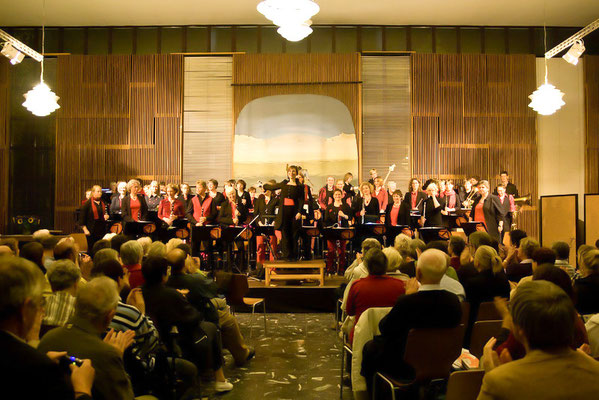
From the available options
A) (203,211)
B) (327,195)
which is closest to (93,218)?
(203,211)

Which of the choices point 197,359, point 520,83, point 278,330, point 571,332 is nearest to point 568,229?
point 520,83

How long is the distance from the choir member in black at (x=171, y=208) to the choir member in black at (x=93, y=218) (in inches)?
38.7

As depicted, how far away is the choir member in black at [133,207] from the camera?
922 cm

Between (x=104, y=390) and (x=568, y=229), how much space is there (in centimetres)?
1116

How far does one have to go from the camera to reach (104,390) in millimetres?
1989

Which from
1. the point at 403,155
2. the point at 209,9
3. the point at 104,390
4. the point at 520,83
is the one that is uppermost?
the point at 209,9

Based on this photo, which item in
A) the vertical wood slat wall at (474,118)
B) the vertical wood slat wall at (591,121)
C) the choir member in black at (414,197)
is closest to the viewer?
the choir member in black at (414,197)

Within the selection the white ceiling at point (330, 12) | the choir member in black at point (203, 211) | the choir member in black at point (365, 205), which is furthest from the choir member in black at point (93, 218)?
the white ceiling at point (330, 12)

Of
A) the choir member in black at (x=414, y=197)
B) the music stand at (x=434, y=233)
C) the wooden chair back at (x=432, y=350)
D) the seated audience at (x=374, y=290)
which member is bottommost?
the wooden chair back at (x=432, y=350)

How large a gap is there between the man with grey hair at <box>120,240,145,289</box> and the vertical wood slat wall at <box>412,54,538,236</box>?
9254 millimetres

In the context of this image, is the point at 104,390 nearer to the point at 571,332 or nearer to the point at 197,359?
the point at 571,332

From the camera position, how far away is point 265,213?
29.7 feet

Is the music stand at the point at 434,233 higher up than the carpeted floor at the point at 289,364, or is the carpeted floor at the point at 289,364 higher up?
the music stand at the point at 434,233

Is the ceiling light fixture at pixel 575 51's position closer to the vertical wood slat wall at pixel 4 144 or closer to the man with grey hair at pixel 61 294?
the man with grey hair at pixel 61 294
